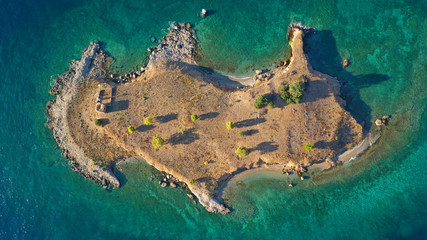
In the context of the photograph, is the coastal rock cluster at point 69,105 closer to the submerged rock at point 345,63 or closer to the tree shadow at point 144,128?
the tree shadow at point 144,128

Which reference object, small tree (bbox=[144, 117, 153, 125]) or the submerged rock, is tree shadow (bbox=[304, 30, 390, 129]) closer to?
the submerged rock

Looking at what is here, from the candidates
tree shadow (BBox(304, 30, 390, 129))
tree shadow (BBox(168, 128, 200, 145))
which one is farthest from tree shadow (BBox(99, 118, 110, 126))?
tree shadow (BBox(304, 30, 390, 129))

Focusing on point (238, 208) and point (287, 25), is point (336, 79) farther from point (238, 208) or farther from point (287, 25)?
point (238, 208)

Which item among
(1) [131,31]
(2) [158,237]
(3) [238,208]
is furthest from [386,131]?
(1) [131,31]

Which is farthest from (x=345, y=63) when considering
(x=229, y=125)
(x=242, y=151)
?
(x=242, y=151)

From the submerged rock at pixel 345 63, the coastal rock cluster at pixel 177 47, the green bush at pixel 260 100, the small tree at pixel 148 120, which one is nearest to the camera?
the green bush at pixel 260 100

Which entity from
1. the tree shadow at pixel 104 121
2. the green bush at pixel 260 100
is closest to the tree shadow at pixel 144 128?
the tree shadow at pixel 104 121
